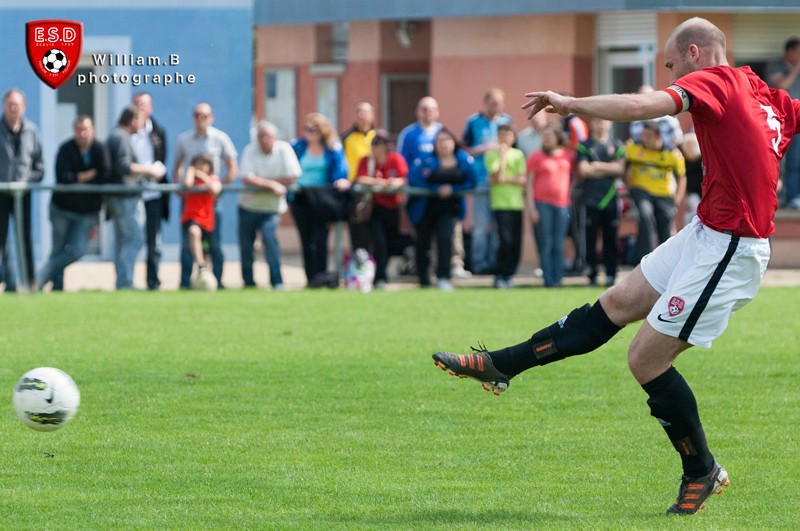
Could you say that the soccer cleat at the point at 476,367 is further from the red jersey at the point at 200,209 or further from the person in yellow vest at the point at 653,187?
the person in yellow vest at the point at 653,187

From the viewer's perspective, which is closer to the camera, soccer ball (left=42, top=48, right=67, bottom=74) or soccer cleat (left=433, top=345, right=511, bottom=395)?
soccer cleat (left=433, top=345, right=511, bottom=395)

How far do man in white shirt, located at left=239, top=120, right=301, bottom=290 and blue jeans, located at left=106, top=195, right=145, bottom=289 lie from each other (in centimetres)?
116

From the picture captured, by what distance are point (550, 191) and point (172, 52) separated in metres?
5.81

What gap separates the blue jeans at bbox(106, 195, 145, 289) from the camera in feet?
54.8

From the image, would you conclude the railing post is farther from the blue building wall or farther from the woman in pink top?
the woman in pink top

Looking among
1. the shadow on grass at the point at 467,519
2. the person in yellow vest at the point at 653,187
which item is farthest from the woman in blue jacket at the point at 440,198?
the shadow on grass at the point at 467,519

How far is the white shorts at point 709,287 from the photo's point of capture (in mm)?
6383

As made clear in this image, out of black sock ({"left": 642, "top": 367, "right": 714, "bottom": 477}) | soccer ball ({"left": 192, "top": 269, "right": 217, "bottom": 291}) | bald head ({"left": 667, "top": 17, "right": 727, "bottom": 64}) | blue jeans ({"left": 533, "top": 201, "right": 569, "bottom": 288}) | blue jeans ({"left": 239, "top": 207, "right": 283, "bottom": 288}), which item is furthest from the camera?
blue jeans ({"left": 533, "top": 201, "right": 569, "bottom": 288})

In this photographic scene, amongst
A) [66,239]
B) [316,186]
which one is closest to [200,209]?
[316,186]

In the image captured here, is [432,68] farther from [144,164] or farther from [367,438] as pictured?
[367,438]

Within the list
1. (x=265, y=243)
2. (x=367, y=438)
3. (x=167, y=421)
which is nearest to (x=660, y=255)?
(x=367, y=438)

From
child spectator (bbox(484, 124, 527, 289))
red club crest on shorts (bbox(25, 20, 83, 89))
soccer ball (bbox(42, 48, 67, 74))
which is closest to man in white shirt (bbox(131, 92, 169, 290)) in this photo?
red club crest on shorts (bbox(25, 20, 83, 89))

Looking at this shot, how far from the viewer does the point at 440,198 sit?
1766cm

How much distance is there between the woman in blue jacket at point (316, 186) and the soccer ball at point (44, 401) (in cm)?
993
